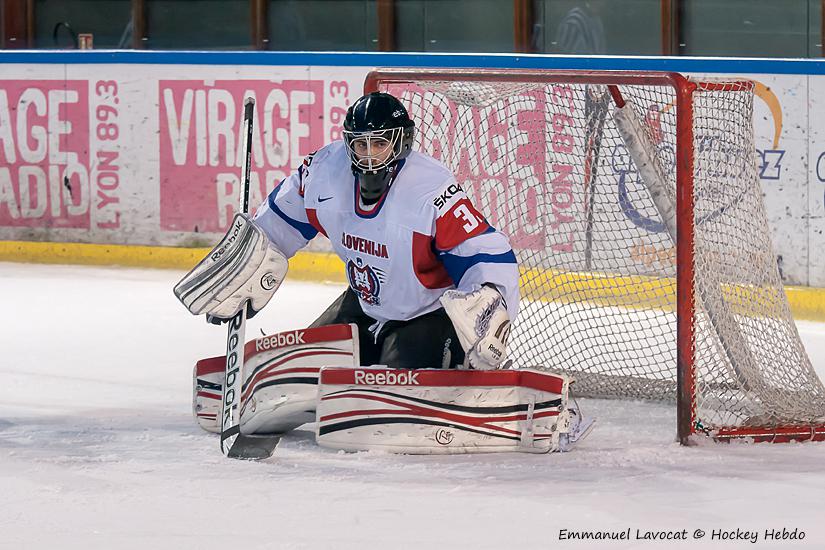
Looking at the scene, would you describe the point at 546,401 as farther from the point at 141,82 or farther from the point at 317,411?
the point at 141,82

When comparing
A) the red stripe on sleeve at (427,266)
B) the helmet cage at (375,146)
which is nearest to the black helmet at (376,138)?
the helmet cage at (375,146)

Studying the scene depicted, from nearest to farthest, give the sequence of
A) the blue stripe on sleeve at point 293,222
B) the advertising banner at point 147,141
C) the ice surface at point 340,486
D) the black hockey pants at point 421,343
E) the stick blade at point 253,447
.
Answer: the ice surface at point 340,486, the stick blade at point 253,447, the black hockey pants at point 421,343, the blue stripe on sleeve at point 293,222, the advertising banner at point 147,141

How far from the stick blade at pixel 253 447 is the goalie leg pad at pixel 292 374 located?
55 millimetres

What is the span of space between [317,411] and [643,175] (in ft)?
4.17

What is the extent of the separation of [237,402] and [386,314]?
1.46 feet

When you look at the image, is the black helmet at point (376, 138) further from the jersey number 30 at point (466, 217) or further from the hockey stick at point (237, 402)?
the hockey stick at point (237, 402)

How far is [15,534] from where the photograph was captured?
124 inches

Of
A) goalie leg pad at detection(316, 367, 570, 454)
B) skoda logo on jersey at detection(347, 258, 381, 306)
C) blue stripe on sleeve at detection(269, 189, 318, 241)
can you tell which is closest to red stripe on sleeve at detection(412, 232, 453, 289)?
skoda logo on jersey at detection(347, 258, 381, 306)

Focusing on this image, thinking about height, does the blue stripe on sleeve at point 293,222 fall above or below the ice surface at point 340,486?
above

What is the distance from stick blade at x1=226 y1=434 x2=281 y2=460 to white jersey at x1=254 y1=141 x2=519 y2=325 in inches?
17.9

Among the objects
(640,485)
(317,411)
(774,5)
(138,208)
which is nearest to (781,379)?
(640,485)

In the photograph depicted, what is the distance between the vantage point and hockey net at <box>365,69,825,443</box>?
409 centimetres

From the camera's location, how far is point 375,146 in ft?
12.9

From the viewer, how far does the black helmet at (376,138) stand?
3939 millimetres
